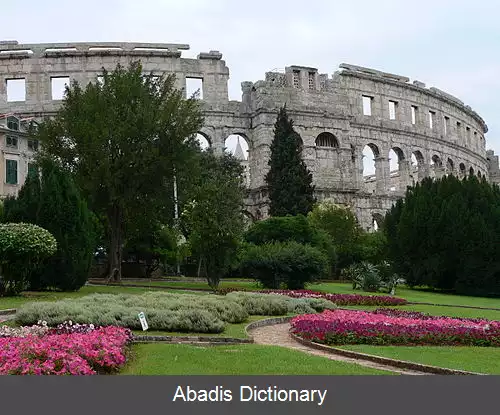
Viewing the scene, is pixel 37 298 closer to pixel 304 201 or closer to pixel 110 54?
pixel 304 201

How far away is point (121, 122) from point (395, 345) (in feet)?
62.9

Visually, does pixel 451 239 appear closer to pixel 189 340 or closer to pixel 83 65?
pixel 189 340

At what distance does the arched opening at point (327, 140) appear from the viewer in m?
62.8

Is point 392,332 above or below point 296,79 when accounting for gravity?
below

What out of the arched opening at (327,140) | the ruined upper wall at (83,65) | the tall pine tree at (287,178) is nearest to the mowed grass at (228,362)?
the tall pine tree at (287,178)

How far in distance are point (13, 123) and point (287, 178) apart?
21.5 metres

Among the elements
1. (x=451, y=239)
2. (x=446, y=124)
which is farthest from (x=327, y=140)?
(x=451, y=239)

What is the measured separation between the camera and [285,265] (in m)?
30.6

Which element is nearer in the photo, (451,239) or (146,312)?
(146,312)

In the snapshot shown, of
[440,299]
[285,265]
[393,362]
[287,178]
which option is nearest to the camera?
[393,362]

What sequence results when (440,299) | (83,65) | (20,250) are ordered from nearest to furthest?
(20,250) < (440,299) < (83,65)

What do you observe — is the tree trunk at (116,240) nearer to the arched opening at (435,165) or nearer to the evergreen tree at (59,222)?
the evergreen tree at (59,222)

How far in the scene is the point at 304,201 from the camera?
169 feet
